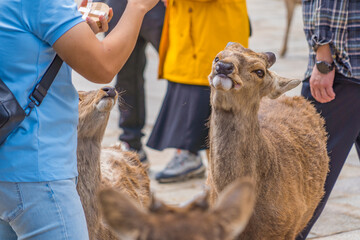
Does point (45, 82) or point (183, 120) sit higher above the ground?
point (45, 82)

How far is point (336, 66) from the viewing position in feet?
13.9

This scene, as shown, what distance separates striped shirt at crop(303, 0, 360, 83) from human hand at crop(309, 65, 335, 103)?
90 millimetres

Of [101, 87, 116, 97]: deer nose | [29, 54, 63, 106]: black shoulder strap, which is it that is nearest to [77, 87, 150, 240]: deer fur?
[101, 87, 116, 97]: deer nose

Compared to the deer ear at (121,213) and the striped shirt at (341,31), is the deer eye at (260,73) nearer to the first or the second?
the striped shirt at (341,31)

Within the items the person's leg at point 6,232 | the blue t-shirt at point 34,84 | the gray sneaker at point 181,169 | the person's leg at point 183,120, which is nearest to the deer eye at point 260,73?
the blue t-shirt at point 34,84

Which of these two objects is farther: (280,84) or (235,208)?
(280,84)

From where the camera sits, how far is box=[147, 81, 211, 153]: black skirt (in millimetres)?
5441

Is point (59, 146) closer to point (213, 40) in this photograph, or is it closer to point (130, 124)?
point (213, 40)

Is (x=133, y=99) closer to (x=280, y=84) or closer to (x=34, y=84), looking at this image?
(x=280, y=84)

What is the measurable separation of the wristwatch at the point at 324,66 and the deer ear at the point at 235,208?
8.94 ft

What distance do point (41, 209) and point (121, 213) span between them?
3.94 feet

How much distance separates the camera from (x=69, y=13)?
254 centimetres

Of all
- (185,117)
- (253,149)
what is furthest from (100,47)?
(185,117)

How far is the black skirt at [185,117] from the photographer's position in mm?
5441
